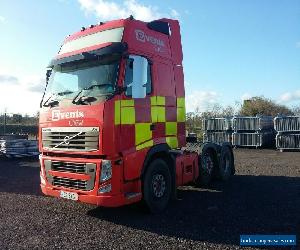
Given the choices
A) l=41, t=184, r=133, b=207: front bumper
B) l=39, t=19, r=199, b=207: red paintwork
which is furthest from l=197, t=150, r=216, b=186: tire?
l=41, t=184, r=133, b=207: front bumper

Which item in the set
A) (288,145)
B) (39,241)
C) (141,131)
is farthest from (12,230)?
(288,145)

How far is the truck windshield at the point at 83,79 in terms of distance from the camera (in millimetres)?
6215

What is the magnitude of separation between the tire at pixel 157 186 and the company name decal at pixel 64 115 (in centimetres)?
160

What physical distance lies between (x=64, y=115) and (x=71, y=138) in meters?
0.44

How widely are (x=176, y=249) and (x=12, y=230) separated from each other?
9.11ft

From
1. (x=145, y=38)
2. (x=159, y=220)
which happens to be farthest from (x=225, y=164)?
(x=145, y=38)

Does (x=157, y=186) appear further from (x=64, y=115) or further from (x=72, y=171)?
(x=64, y=115)

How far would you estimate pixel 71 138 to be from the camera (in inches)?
251

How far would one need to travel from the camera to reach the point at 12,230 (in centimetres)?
600

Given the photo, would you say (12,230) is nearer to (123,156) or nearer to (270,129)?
(123,156)

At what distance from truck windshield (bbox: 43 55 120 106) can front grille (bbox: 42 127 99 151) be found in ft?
1.91

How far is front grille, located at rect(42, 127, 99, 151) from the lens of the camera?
6.13 m

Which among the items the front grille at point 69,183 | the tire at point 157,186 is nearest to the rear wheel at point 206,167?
the tire at point 157,186

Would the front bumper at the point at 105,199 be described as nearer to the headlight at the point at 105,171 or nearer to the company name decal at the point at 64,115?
the headlight at the point at 105,171
